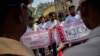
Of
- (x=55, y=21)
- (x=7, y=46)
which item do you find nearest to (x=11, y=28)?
(x=7, y=46)

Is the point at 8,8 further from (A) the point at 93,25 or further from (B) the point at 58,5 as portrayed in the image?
(B) the point at 58,5

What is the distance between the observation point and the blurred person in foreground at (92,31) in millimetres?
2336

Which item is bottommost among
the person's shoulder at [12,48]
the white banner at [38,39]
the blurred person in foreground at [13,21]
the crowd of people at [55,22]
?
the white banner at [38,39]

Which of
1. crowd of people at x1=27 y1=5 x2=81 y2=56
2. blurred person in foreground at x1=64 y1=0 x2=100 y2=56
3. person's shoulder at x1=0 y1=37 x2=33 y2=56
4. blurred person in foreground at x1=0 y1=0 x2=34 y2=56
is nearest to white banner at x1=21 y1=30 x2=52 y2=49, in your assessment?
crowd of people at x1=27 y1=5 x2=81 y2=56

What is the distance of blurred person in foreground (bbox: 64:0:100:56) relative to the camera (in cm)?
234

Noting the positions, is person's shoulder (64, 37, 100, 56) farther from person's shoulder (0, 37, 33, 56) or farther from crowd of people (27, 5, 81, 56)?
crowd of people (27, 5, 81, 56)

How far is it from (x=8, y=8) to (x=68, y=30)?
8.59m

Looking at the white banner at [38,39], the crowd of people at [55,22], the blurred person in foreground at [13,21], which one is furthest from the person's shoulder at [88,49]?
the white banner at [38,39]

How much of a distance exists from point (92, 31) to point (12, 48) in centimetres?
57

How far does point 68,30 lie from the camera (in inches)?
428

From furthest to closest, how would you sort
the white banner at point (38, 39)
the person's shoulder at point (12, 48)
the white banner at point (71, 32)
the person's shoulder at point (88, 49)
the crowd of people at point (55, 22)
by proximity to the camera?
the white banner at point (38, 39) → the crowd of people at point (55, 22) → the white banner at point (71, 32) → the person's shoulder at point (88, 49) → the person's shoulder at point (12, 48)

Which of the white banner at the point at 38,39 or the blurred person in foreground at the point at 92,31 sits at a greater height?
the blurred person in foreground at the point at 92,31

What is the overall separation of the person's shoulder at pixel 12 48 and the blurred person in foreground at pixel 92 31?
0.34 meters

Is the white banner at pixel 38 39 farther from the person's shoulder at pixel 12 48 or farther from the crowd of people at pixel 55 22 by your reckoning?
the person's shoulder at pixel 12 48
